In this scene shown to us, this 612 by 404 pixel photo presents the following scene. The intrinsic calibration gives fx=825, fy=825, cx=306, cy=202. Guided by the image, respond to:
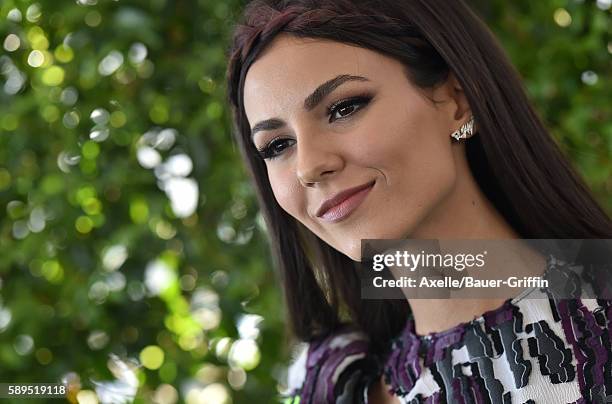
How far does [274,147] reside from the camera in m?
1.22

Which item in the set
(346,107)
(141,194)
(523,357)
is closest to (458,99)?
(346,107)

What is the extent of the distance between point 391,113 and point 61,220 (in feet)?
2.84

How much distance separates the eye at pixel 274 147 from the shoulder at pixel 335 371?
0.42 metres

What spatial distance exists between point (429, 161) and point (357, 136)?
0.11m

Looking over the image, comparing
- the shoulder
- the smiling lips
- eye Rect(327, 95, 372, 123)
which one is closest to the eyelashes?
eye Rect(327, 95, 372, 123)

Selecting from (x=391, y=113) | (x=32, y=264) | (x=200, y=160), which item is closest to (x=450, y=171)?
(x=391, y=113)

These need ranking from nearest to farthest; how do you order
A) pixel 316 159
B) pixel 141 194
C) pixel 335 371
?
pixel 316 159 < pixel 335 371 < pixel 141 194

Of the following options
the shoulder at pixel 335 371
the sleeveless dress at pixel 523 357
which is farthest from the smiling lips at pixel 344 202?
the shoulder at pixel 335 371

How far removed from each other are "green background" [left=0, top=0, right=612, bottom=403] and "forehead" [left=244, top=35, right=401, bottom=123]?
0.49 metres

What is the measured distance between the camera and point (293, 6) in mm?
1205

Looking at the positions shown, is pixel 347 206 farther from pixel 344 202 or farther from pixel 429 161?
pixel 429 161

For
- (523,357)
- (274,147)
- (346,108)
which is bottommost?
(523,357)

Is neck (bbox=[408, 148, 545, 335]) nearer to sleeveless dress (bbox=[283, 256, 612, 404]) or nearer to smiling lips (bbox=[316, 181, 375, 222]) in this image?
sleeveless dress (bbox=[283, 256, 612, 404])

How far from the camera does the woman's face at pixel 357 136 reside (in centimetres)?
113
